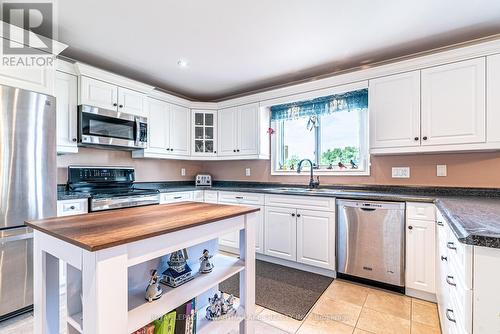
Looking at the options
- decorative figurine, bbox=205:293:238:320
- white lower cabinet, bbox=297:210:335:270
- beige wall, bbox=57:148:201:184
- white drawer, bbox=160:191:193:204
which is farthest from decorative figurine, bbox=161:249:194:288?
beige wall, bbox=57:148:201:184

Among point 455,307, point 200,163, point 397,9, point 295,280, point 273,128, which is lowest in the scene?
point 295,280

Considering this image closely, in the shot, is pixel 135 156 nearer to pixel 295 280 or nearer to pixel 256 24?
pixel 256 24

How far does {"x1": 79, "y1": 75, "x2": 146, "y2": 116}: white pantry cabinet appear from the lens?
259cm

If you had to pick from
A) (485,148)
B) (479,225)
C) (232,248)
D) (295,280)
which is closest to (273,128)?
(232,248)

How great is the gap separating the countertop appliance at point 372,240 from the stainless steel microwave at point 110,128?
8.47 feet

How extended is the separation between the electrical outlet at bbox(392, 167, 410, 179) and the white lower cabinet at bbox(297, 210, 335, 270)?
35.3 inches

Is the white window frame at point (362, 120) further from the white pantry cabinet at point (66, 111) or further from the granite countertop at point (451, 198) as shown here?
the white pantry cabinet at point (66, 111)

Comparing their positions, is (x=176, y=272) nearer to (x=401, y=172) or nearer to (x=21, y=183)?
(x=21, y=183)

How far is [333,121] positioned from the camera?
128 inches

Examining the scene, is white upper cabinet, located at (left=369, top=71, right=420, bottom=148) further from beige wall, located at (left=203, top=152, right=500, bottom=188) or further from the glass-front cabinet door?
the glass-front cabinet door

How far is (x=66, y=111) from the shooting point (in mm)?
2484

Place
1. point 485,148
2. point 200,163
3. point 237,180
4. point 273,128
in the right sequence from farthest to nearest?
point 200,163 → point 237,180 → point 273,128 → point 485,148

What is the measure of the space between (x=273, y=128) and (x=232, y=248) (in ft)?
6.14

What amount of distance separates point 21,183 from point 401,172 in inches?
141
